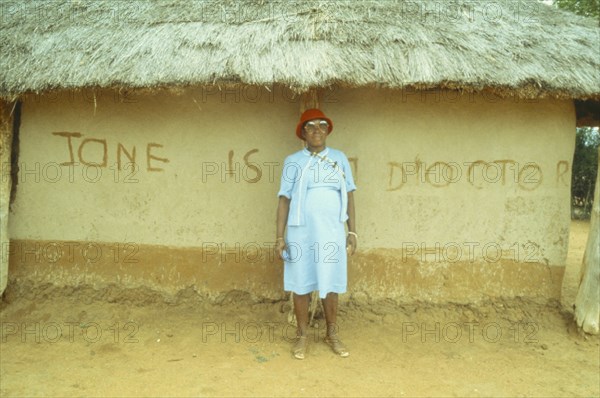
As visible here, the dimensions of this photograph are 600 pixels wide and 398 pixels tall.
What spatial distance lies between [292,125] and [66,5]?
243cm

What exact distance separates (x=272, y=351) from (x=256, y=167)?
5.03 ft

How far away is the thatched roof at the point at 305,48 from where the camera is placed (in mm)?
3391

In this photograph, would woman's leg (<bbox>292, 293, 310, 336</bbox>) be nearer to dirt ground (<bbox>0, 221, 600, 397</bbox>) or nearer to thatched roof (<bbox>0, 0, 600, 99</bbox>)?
dirt ground (<bbox>0, 221, 600, 397</bbox>)

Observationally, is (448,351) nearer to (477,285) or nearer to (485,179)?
(477,285)

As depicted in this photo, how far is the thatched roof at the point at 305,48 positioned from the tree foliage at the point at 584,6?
223 inches

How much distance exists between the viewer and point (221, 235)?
415 cm

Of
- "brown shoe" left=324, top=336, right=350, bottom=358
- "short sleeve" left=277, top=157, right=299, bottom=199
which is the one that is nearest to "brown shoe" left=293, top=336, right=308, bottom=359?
"brown shoe" left=324, top=336, right=350, bottom=358

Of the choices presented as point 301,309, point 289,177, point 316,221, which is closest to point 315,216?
point 316,221

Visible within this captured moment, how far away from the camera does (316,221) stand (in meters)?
3.32

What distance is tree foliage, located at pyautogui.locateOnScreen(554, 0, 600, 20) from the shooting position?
8594mm

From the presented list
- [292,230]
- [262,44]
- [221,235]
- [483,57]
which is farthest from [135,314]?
[483,57]

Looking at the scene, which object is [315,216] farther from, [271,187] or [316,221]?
[271,187]

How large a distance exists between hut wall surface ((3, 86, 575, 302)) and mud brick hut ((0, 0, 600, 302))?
0.01m

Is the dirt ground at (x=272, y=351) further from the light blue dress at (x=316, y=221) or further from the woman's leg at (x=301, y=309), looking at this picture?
the light blue dress at (x=316, y=221)
